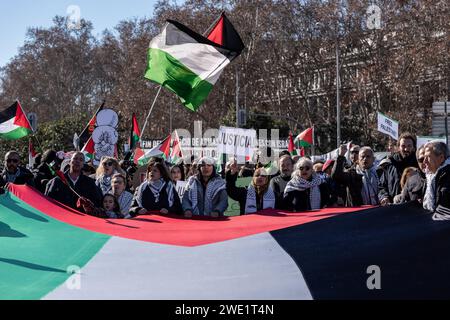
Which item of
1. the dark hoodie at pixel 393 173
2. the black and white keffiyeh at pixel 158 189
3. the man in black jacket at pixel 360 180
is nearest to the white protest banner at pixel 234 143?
the man in black jacket at pixel 360 180

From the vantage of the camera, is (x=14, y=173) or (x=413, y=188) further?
(x=14, y=173)

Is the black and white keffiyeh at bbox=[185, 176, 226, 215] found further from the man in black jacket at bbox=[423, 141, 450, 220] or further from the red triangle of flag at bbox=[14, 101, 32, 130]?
the red triangle of flag at bbox=[14, 101, 32, 130]

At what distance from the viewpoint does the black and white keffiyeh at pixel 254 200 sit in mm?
7816

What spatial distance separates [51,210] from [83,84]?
5862cm

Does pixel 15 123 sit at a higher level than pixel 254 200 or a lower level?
higher

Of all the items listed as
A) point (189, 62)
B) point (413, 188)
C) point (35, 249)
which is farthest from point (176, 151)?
point (35, 249)

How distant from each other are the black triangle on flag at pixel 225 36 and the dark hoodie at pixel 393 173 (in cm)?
343

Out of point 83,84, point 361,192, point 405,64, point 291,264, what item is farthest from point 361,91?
point 291,264

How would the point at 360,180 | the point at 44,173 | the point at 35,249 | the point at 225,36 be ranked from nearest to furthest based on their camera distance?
the point at 35,249, the point at 360,180, the point at 225,36, the point at 44,173

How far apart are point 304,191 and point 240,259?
2.32 meters

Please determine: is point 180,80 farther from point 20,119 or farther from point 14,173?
point 20,119

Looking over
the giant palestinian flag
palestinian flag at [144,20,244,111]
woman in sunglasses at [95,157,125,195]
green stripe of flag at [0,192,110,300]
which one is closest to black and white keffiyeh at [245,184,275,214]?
the giant palestinian flag

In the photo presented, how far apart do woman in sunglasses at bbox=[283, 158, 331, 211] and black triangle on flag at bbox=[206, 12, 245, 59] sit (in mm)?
3559

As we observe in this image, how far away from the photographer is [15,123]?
16250 mm
